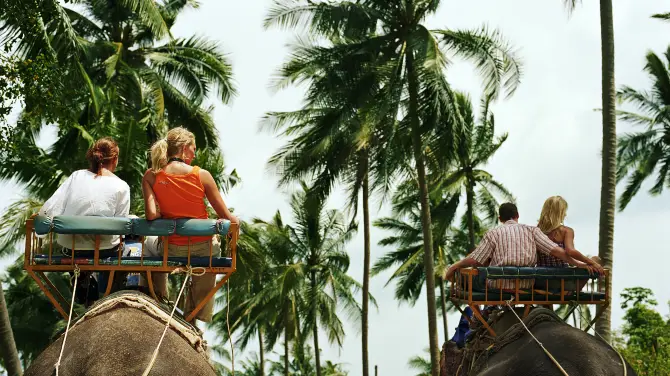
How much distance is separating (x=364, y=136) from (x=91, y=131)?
6.78 meters

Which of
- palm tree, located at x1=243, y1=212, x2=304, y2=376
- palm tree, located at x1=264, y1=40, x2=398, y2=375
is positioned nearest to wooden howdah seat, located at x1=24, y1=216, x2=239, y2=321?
palm tree, located at x1=264, y1=40, x2=398, y2=375

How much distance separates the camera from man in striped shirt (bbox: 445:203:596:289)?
9758mm

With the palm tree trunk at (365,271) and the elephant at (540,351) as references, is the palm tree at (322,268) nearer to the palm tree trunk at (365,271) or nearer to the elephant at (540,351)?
the palm tree trunk at (365,271)

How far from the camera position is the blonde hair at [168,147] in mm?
8344

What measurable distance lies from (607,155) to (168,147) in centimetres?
969

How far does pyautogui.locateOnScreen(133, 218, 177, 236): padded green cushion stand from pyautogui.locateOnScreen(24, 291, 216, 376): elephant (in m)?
0.72

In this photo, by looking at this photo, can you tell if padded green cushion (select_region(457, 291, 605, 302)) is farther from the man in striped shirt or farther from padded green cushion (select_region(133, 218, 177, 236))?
padded green cushion (select_region(133, 218, 177, 236))

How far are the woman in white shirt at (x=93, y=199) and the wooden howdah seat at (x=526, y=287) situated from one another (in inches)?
121

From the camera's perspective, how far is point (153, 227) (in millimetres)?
7938

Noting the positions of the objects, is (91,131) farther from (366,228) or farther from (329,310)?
(329,310)

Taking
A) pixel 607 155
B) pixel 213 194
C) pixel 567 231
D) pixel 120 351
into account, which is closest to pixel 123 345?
pixel 120 351

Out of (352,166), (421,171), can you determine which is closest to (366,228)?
(352,166)

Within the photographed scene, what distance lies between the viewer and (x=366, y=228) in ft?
125

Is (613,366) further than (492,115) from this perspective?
No
